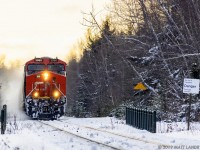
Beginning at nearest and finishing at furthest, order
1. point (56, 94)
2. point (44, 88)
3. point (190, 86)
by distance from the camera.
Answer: point (190, 86), point (56, 94), point (44, 88)

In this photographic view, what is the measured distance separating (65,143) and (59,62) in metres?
16.7

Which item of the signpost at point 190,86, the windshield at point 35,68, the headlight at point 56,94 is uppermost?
the windshield at point 35,68

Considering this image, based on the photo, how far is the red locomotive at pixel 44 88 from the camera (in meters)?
28.6

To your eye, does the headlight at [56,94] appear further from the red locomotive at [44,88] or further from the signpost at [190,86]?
the signpost at [190,86]

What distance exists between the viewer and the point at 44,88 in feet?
Result: 96.0

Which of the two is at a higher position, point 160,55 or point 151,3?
point 151,3

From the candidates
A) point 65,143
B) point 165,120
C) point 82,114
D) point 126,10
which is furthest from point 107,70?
point 65,143

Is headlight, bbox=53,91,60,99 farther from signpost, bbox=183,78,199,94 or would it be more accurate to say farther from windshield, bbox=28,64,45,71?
signpost, bbox=183,78,199,94

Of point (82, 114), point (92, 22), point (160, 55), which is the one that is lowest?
point (82, 114)

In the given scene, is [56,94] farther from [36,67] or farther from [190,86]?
[190,86]

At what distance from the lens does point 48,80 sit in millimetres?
29297

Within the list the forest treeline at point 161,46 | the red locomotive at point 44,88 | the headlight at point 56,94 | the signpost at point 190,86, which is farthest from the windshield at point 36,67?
the signpost at point 190,86

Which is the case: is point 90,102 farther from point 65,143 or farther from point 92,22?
point 65,143

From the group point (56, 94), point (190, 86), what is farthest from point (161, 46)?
point (190, 86)
